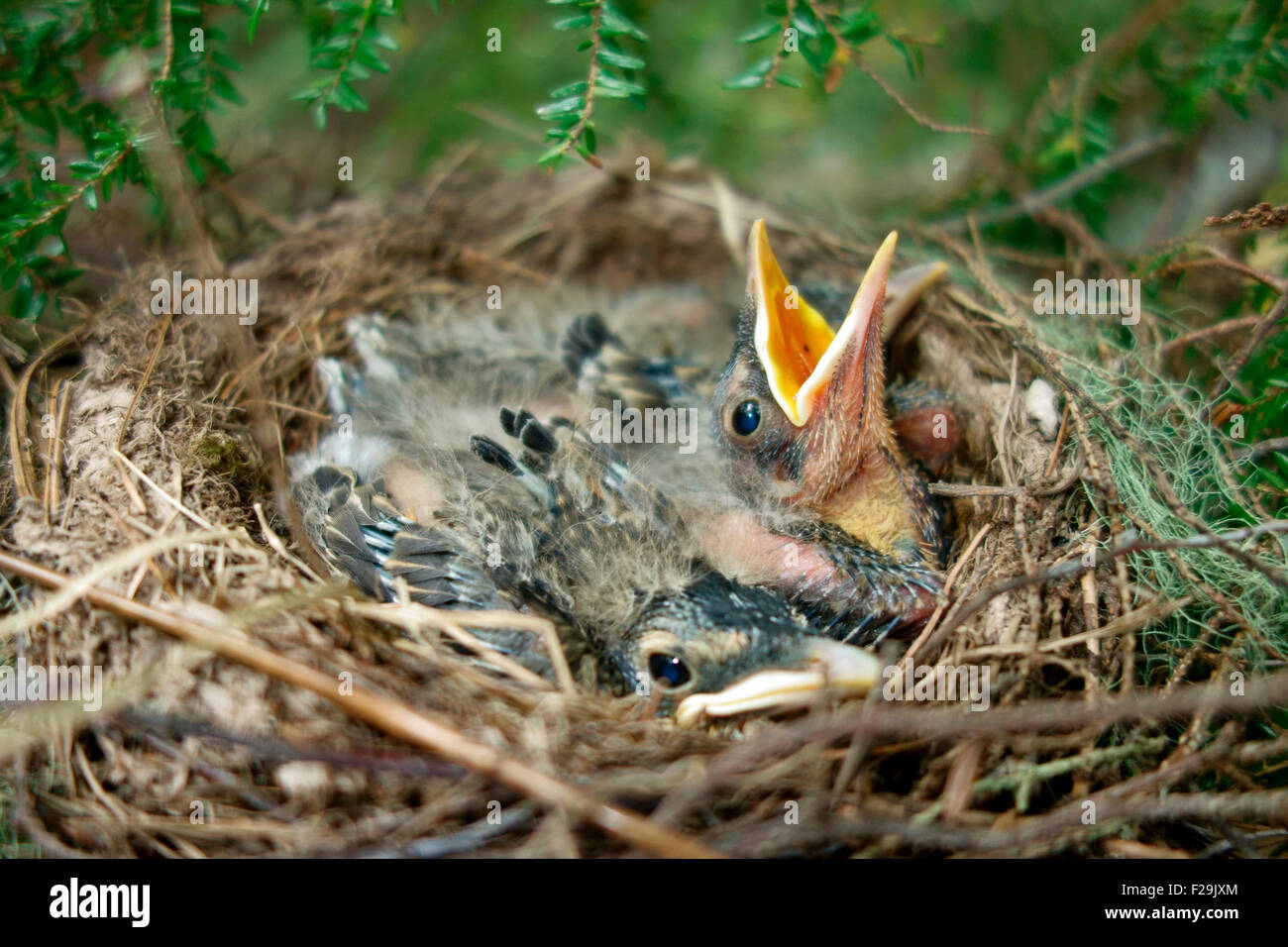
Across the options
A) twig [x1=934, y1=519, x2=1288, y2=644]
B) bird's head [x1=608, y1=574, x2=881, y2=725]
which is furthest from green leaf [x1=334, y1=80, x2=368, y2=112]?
twig [x1=934, y1=519, x2=1288, y2=644]

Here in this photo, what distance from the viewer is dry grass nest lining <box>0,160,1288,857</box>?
0.99 m

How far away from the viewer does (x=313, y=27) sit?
5.26 feet

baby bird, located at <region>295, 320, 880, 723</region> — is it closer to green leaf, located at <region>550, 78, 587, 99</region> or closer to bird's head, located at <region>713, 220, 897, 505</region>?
bird's head, located at <region>713, 220, 897, 505</region>

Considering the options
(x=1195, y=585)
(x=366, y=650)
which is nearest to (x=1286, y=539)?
(x=1195, y=585)

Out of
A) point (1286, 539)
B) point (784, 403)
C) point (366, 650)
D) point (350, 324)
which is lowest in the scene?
point (366, 650)

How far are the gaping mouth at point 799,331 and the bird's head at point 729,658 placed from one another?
36cm

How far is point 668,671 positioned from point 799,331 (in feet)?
2.44

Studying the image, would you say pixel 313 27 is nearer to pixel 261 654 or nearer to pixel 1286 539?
pixel 261 654

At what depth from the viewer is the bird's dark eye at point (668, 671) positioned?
133cm

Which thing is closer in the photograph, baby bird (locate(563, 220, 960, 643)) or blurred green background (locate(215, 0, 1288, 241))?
baby bird (locate(563, 220, 960, 643))

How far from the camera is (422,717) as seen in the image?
1.00 m

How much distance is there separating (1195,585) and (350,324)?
1742mm

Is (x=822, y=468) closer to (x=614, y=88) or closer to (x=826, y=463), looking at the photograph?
(x=826, y=463)

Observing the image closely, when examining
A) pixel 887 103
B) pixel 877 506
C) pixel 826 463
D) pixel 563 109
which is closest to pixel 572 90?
pixel 563 109
